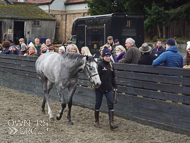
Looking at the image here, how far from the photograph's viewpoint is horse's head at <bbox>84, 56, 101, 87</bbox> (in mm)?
6489

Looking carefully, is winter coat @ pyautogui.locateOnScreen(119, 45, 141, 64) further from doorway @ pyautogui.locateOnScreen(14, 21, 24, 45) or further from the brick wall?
doorway @ pyautogui.locateOnScreen(14, 21, 24, 45)

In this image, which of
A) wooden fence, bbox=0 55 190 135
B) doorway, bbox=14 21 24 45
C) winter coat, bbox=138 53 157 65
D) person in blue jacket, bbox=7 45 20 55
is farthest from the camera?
doorway, bbox=14 21 24 45

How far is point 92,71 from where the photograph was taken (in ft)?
21.6

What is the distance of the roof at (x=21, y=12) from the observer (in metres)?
39.2

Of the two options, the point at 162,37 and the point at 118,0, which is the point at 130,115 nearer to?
the point at 162,37

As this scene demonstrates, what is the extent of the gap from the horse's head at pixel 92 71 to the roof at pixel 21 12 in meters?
33.9

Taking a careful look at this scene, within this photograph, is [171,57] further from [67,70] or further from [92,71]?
[67,70]

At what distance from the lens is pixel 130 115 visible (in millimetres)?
7621

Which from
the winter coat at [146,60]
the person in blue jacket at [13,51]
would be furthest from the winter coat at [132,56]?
the person in blue jacket at [13,51]

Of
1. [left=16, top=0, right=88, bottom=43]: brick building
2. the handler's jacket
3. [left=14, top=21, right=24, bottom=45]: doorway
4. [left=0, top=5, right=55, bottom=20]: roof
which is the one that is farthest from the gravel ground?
[left=16, top=0, right=88, bottom=43]: brick building

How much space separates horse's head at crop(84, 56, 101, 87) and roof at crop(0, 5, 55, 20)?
111 ft

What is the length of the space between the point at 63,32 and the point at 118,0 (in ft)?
50.2

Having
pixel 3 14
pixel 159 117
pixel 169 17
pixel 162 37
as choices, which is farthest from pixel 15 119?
pixel 3 14

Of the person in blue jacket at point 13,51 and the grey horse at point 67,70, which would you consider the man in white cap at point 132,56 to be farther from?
the person in blue jacket at point 13,51
